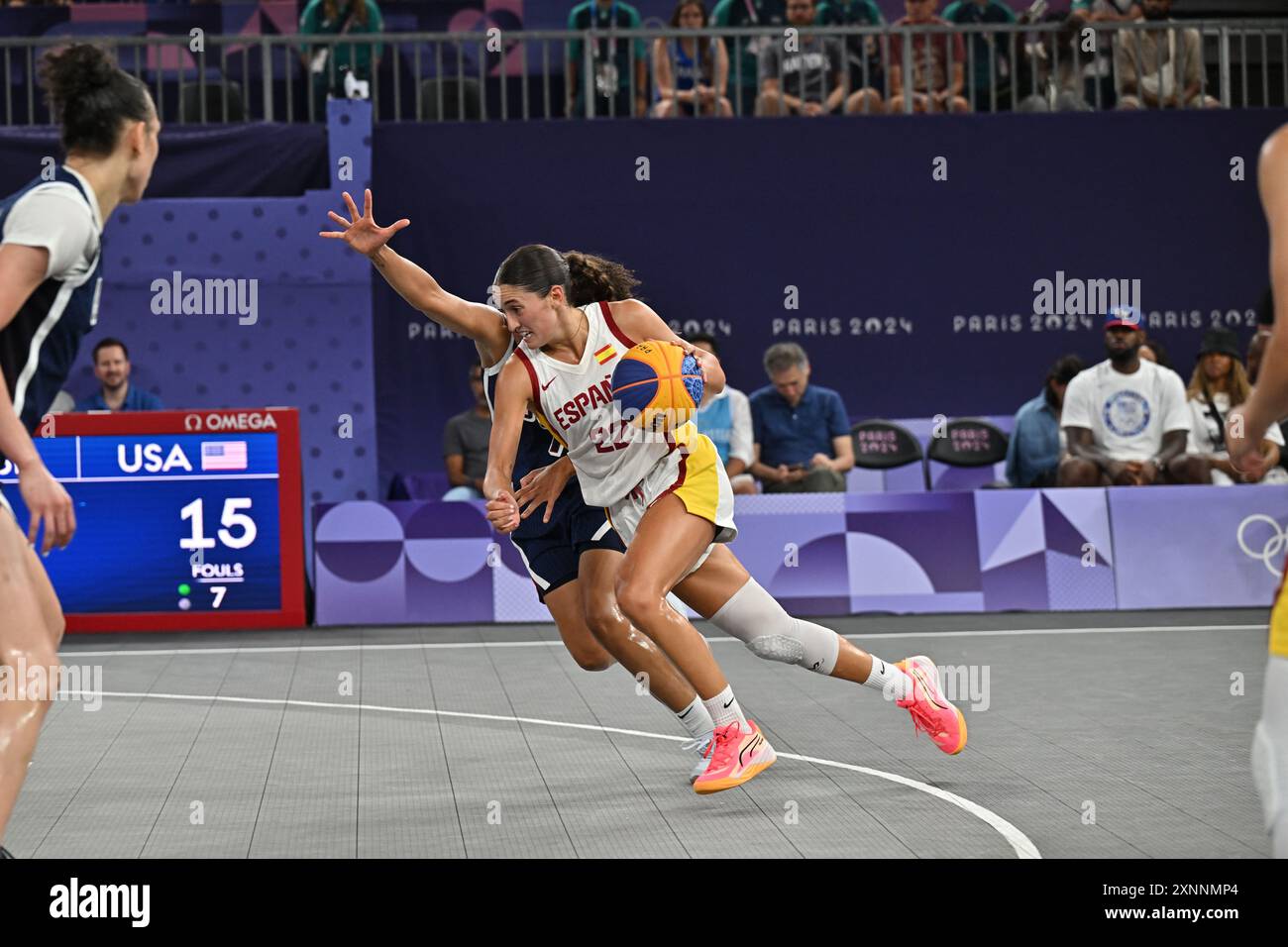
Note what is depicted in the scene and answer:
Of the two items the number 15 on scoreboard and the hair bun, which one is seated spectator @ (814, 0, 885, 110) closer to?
the number 15 on scoreboard

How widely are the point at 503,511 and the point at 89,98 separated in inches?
74.6

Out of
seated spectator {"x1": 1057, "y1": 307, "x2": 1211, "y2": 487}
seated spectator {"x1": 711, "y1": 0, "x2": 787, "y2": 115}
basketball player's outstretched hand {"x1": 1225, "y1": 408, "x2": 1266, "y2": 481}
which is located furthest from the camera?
seated spectator {"x1": 711, "y1": 0, "x2": 787, "y2": 115}

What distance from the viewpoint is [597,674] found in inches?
332

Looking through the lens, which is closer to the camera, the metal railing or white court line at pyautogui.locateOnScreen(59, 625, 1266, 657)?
white court line at pyautogui.locateOnScreen(59, 625, 1266, 657)

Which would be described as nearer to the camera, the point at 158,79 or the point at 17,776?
the point at 17,776

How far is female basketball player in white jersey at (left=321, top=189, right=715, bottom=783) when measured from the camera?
5.71 metres

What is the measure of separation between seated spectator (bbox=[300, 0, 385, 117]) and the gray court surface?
566 centimetres

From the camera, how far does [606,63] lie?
13492 millimetres

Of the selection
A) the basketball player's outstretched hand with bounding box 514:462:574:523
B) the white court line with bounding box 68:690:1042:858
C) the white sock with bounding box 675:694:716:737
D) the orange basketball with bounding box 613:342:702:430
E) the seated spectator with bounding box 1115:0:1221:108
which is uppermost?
the seated spectator with bounding box 1115:0:1221:108

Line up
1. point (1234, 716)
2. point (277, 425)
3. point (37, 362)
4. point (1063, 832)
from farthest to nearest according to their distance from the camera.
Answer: point (277, 425) → point (1234, 716) → point (1063, 832) → point (37, 362)

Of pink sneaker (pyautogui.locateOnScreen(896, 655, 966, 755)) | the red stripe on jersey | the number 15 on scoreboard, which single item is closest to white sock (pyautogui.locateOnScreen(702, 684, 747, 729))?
pink sneaker (pyautogui.locateOnScreen(896, 655, 966, 755))
